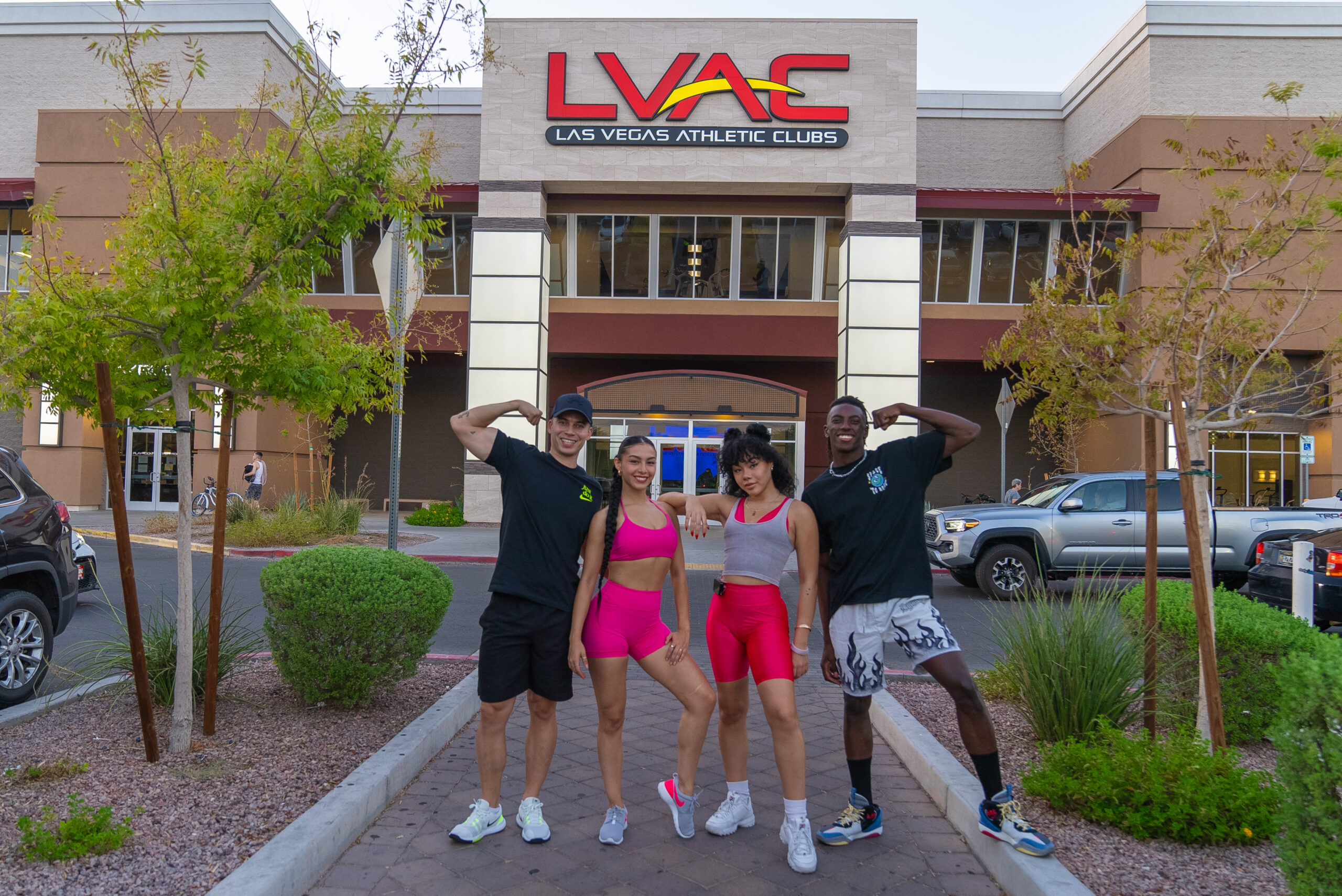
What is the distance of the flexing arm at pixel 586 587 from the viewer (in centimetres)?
388

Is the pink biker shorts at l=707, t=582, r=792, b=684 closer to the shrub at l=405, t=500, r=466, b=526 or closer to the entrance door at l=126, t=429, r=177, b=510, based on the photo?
the shrub at l=405, t=500, r=466, b=526

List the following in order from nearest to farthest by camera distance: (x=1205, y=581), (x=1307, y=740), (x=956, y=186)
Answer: (x=1307, y=740) → (x=1205, y=581) → (x=956, y=186)

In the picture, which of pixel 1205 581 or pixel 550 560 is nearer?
pixel 550 560

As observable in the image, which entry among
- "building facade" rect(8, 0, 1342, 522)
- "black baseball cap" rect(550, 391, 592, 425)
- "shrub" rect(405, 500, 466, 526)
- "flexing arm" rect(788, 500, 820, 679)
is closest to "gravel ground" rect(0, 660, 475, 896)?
"black baseball cap" rect(550, 391, 592, 425)

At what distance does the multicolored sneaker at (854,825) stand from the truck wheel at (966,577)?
334 inches

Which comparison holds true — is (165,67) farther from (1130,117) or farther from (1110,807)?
(1130,117)

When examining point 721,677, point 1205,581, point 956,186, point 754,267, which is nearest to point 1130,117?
point 956,186

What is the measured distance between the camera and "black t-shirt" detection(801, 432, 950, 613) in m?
3.86

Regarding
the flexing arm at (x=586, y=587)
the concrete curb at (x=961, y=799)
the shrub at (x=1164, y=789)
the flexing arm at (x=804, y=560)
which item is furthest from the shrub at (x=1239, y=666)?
the flexing arm at (x=586, y=587)

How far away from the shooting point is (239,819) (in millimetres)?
3791

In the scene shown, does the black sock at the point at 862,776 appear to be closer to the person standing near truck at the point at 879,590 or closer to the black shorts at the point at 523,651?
the person standing near truck at the point at 879,590

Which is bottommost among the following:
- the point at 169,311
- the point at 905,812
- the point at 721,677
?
the point at 905,812

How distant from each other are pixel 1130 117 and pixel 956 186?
4.63m

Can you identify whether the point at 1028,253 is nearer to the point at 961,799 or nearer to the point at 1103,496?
the point at 1103,496
